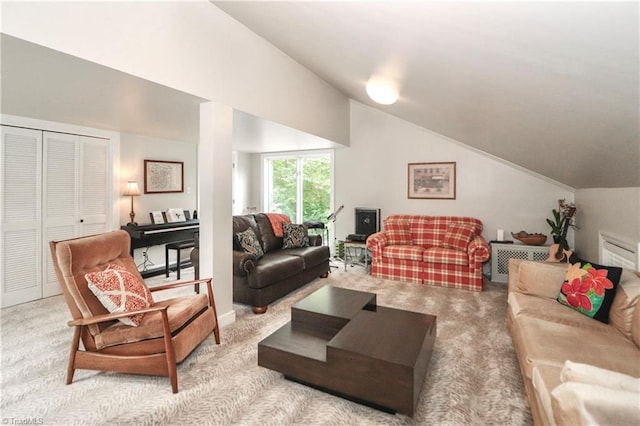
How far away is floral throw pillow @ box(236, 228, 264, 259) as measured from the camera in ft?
12.2

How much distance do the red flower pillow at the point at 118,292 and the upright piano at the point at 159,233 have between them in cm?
240

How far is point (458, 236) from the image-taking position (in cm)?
470

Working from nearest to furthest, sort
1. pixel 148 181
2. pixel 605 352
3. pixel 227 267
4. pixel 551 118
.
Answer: pixel 605 352, pixel 551 118, pixel 227 267, pixel 148 181

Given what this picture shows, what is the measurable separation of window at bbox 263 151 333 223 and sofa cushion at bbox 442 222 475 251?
7.80 feet

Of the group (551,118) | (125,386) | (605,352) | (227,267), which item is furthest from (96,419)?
(551,118)

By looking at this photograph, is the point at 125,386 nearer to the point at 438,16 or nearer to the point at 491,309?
the point at 438,16

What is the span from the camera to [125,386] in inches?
82.8

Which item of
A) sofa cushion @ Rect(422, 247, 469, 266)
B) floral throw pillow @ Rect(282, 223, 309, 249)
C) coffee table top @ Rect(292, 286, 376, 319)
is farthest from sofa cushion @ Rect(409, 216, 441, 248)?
coffee table top @ Rect(292, 286, 376, 319)

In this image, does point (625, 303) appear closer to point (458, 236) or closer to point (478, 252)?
point (478, 252)

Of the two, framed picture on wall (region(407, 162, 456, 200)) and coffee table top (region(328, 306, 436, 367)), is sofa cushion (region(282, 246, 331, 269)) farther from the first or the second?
framed picture on wall (region(407, 162, 456, 200))

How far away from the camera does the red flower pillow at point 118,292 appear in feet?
6.97

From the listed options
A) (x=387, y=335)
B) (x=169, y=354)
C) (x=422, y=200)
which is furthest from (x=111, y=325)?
(x=422, y=200)

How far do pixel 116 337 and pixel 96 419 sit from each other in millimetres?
477

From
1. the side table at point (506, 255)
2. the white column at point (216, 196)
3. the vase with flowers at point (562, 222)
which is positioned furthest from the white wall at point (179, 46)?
the vase with flowers at point (562, 222)
